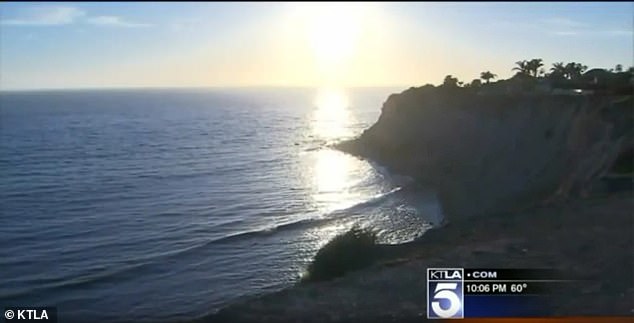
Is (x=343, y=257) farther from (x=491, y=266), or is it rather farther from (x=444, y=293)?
(x=444, y=293)

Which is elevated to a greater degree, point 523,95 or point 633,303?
point 523,95

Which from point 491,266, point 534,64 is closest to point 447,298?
point 491,266

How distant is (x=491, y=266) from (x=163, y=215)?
5.49 meters

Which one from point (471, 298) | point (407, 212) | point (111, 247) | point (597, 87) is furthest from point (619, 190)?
point (111, 247)

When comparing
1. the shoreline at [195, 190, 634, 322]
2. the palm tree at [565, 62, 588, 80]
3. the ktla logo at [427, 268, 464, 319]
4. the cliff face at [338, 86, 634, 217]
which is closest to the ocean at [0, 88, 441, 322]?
the cliff face at [338, 86, 634, 217]

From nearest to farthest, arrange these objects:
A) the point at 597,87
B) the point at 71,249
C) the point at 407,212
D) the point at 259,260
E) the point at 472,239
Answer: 1. the point at 472,239
2. the point at 71,249
3. the point at 597,87
4. the point at 259,260
5. the point at 407,212

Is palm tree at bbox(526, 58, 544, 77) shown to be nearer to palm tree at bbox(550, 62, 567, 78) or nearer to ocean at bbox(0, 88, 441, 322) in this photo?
palm tree at bbox(550, 62, 567, 78)

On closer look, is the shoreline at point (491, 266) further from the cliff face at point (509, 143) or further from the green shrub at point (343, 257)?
the cliff face at point (509, 143)

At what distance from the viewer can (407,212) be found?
1272 cm

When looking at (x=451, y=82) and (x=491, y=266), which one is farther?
(x=451, y=82)

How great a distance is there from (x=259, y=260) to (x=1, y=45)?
509cm

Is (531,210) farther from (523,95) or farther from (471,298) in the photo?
(471,298)

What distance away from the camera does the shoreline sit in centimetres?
497

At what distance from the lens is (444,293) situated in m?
4.35
